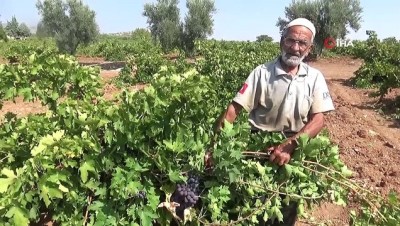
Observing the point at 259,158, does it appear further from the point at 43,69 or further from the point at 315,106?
the point at 43,69

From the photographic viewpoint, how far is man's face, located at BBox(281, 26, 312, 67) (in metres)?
3.05

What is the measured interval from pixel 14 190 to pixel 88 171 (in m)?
0.43

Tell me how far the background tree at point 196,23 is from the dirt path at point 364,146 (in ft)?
52.5

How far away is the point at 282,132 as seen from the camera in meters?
3.04

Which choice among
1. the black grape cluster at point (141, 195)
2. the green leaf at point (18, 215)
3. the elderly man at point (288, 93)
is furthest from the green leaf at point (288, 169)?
the green leaf at point (18, 215)

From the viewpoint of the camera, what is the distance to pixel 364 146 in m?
7.87

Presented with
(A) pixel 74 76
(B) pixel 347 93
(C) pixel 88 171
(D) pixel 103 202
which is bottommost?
(B) pixel 347 93

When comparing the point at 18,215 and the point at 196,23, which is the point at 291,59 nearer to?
the point at 18,215

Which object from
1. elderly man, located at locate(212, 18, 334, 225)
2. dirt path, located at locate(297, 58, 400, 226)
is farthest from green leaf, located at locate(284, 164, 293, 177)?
dirt path, located at locate(297, 58, 400, 226)

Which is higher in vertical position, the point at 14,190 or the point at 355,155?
the point at 14,190

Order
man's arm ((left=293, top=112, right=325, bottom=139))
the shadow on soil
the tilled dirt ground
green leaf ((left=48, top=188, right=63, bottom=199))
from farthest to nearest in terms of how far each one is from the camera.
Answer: the shadow on soil → the tilled dirt ground → man's arm ((left=293, top=112, right=325, bottom=139)) → green leaf ((left=48, top=188, right=63, bottom=199))

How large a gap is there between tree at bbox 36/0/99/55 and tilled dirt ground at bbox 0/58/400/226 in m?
16.1

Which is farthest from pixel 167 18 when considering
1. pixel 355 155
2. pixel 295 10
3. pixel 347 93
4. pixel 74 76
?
pixel 74 76

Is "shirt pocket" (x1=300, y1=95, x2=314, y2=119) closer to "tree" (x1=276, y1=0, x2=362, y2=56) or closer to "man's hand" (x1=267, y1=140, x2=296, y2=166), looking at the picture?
"man's hand" (x1=267, y1=140, x2=296, y2=166)
